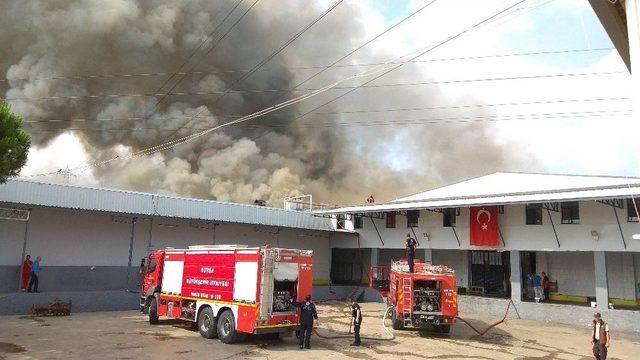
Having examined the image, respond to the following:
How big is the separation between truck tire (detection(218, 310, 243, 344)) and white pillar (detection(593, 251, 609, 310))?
17.5m

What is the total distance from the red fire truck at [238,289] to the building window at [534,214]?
1504 cm

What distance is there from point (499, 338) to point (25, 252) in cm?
2187

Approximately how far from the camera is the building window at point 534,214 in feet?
82.8

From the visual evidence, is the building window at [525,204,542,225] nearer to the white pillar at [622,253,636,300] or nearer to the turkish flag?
the turkish flag

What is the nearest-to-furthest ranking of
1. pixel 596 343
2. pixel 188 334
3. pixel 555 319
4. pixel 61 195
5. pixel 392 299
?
pixel 596 343 < pixel 188 334 < pixel 392 299 < pixel 61 195 < pixel 555 319

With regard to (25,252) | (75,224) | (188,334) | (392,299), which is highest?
(75,224)

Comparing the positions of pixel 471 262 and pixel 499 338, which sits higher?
pixel 471 262

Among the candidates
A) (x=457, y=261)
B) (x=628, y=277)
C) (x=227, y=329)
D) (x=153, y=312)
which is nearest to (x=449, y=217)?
(x=457, y=261)

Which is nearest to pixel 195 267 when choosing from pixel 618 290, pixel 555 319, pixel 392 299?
pixel 392 299

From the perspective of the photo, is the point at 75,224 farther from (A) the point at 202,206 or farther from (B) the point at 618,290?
(B) the point at 618,290

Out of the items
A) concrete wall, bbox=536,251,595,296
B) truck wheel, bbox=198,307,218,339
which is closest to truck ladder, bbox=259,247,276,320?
truck wheel, bbox=198,307,218,339

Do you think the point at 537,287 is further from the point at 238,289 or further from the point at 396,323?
the point at 238,289

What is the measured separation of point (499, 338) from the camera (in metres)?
18.3

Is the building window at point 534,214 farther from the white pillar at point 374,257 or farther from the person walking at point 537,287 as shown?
the white pillar at point 374,257
